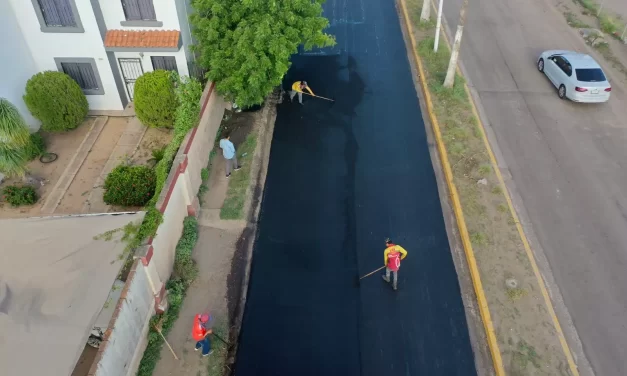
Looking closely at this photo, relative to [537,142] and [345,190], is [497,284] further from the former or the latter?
[537,142]

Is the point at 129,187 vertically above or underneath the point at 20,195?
above

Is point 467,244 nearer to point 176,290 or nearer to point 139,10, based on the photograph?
point 176,290

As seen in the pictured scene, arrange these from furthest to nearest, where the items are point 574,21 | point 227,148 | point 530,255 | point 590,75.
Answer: point 574,21 → point 590,75 → point 227,148 → point 530,255

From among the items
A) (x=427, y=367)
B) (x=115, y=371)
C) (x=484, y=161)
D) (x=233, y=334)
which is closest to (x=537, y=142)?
(x=484, y=161)

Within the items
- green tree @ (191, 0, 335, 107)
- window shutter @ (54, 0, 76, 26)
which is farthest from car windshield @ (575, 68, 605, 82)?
window shutter @ (54, 0, 76, 26)

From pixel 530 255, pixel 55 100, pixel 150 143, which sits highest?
pixel 55 100

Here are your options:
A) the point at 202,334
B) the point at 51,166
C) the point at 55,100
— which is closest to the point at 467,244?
the point at 202,334

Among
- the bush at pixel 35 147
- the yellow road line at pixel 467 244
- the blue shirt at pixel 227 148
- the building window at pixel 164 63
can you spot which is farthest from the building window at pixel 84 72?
the yellow road line at pixel 467 244

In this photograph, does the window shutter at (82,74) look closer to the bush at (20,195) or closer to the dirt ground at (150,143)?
the dirt ground at (150,143)
